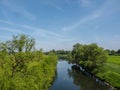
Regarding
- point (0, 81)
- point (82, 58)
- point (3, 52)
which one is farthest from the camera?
point (82, 58)

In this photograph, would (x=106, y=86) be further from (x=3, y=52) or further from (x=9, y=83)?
(x=9, y=83)

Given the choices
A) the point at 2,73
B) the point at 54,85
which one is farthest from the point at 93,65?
the point at 2,73

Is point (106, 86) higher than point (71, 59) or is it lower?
lower

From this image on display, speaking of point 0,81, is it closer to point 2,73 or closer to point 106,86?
point 2,73

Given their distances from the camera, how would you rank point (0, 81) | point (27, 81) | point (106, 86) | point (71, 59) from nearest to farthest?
1. point (0, 81)
2. point (27, 81)
3. point (106, 86)
4. point (71, 59)

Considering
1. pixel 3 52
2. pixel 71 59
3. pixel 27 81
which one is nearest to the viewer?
pixel 27 81

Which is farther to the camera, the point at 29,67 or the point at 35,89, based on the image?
the point at 29,67

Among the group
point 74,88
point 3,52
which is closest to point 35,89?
point 3,52

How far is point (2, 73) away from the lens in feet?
84.0

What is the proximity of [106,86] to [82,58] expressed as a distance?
39970 millimetres

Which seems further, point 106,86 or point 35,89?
point 106,86

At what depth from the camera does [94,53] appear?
278ft

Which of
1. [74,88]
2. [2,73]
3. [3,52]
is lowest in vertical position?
[74,88]

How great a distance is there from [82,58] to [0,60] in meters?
73.5
